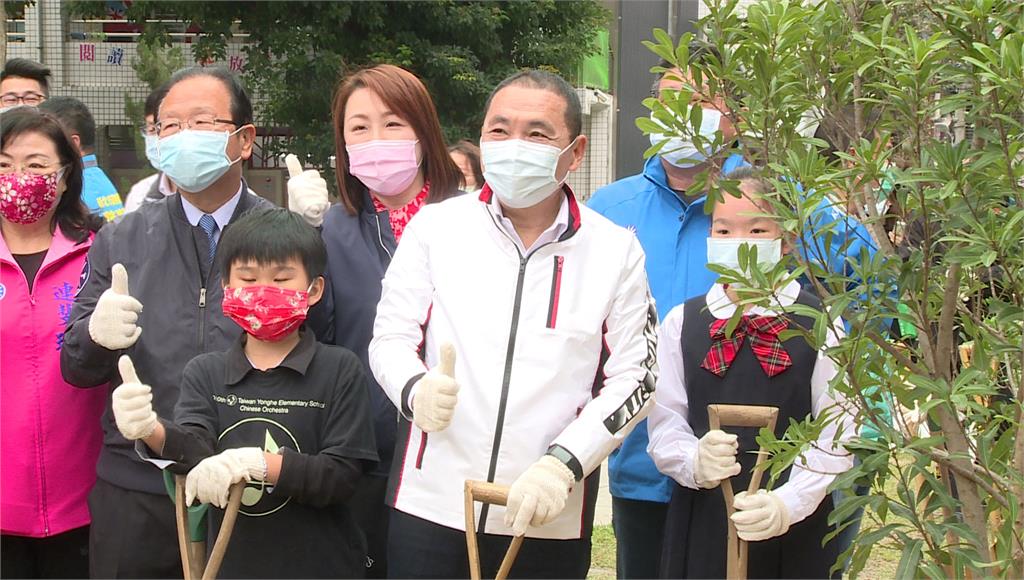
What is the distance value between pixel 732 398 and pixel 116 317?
1.61 m

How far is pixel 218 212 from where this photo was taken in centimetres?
342

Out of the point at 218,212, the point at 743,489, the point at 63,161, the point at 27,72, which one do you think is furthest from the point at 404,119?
the point at 27,72

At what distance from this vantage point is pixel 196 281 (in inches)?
128

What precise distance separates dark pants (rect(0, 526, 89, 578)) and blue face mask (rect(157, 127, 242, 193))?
1074 millimetres

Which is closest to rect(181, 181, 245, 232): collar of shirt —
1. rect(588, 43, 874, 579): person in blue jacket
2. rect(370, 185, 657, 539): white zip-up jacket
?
rect(370, 185, 657, 539): white zip-up jacket

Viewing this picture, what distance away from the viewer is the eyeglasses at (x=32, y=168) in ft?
11.7

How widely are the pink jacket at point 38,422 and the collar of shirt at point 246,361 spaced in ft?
2.21

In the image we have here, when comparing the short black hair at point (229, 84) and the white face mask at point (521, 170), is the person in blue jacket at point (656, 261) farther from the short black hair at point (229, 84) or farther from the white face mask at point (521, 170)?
the short black hair at point (229, 84)

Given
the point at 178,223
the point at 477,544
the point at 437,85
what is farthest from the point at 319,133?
the point at 477,544

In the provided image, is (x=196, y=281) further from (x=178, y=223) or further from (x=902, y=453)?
(x=902, y=453)

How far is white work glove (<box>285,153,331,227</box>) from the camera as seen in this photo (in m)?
3.48

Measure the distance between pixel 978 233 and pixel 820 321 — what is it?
0.98ft

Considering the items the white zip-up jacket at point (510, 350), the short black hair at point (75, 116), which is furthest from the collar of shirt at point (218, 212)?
the short black hair at point (75, 116)

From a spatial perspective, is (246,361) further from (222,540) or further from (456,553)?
(456,553)
